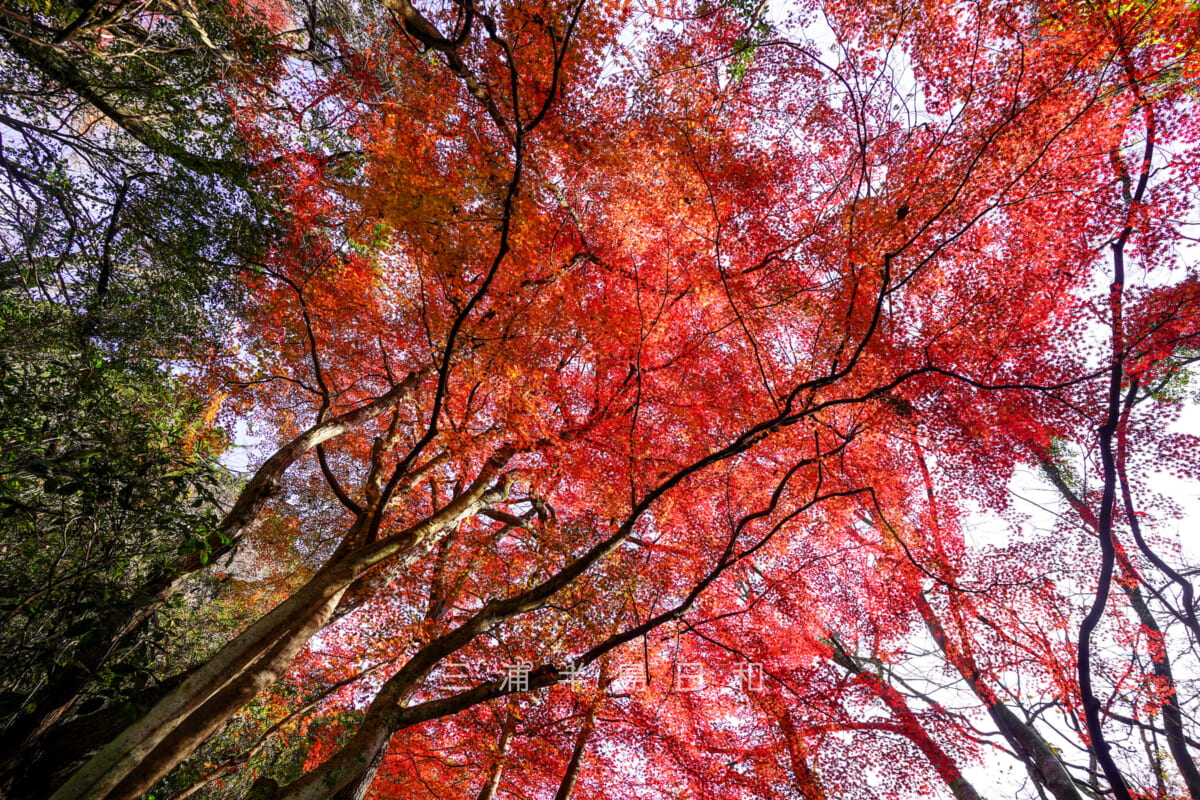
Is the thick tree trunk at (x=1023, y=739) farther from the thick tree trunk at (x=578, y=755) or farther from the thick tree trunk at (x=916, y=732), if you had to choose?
the thick tree trunk at (x=578, y=755)

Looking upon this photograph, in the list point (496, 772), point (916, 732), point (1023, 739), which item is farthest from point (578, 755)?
point (1023, 739)

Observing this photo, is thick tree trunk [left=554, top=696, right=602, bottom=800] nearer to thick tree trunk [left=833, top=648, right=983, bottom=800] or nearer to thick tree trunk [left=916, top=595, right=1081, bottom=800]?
thick tree trunk [left=833, top=648, right=983, bottom=800]

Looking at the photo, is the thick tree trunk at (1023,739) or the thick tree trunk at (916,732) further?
the thick tree trunk at (916,732)

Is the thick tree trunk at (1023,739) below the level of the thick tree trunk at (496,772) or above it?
above

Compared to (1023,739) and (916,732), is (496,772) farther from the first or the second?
(1023,739)

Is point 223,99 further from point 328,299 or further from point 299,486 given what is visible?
point 299,486

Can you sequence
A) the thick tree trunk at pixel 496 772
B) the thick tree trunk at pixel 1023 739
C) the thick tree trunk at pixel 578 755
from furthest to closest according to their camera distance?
1. the thick tree trunk at pixel 496 772
2. the thick tree trunk at pixel 578 755
3. the thick tree trunk at pixel 1023 739

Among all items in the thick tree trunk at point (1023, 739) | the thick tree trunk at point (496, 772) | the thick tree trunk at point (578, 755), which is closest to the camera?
the thick tree trunk at point (1023, 739)

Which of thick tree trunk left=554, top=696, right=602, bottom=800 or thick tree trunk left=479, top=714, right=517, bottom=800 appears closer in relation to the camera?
thick tree trunk left=554, top=696, right=602, bottom=800

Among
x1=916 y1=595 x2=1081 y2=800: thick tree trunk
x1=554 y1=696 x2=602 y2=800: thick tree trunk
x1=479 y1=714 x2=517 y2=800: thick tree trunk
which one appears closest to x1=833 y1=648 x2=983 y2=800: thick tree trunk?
x1=916 y1=595 x2=1081 y2=800: thick tree trunk

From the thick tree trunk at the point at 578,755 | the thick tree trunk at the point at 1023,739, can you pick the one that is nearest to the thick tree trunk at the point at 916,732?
the thick tree trunk at the point at 1023,739

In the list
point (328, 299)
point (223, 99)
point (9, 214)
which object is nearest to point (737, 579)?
point (328, 299)

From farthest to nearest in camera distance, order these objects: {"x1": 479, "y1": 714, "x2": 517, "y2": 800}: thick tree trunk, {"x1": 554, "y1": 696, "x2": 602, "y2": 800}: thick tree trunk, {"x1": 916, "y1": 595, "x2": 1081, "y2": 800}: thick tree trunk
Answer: {"x1": 479, "y1": 714, "x2": 517, "y2": 800}: thick tree trunk, {"x1": 554, "y1": 696, "x2": 602, "y2": 800}: thick tree trunk, {"x1": 916, "y1": 595, "x2": 1081, "y2": 800}: thick tree trunk

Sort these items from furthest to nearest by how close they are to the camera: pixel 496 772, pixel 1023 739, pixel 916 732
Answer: pixel 916 732, pixel 496 772, pixel 1023 739
